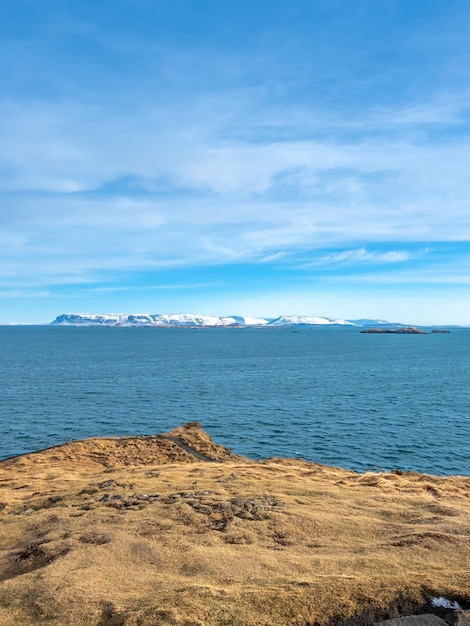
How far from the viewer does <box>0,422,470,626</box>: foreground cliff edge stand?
11.3m

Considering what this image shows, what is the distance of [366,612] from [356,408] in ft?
179

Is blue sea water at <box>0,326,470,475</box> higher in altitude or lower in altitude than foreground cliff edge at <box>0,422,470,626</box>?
lower

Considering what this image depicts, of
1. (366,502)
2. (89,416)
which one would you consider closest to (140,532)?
(366,502)

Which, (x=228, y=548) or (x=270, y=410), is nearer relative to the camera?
(x=228, y=548)

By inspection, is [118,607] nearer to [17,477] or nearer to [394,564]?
[394,564]

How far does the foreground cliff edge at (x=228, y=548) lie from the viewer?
1134cm

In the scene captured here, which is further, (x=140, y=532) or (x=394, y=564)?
(x=140, y=532)

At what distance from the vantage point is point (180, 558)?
14516 mm

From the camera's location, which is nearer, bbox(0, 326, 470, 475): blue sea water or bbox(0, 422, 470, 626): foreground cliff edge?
bbox(0, 422, 470, 626): foreground cliff edge

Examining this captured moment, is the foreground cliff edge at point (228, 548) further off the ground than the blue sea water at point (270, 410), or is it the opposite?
the foreground cliff edge at point (228, 548)

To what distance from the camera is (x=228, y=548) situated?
50.5 ft

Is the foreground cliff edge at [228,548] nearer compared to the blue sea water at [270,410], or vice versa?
the foreground cliff edge at [228,548]

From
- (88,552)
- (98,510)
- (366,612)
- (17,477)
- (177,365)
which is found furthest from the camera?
(177,365)

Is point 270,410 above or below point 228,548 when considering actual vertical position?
below
